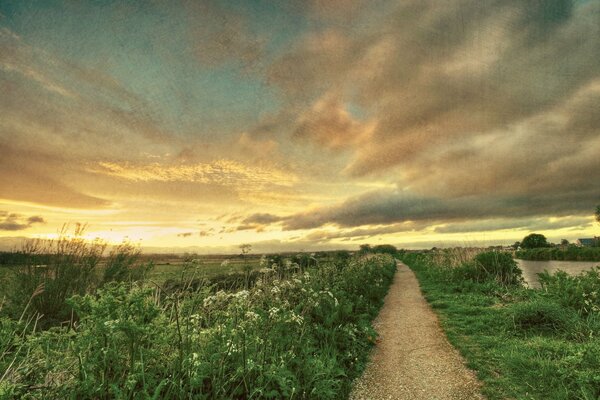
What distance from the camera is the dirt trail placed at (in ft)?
18.3

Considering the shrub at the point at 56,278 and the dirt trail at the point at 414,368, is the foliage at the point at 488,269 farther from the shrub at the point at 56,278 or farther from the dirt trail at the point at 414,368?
the shrub at the point at 56,278

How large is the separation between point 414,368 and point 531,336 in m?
3.13

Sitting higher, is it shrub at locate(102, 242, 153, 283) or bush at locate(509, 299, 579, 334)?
shrub at locate(102, 242, 153, 283)

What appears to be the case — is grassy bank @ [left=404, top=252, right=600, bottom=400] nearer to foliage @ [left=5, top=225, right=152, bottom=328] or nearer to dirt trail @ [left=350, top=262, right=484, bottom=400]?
dirt trail @ [left=350, top=262, right=484, bottom=400]

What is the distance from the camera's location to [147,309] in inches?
141

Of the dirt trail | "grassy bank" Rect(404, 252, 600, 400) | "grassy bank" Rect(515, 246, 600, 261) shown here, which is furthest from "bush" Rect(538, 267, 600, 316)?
"grassy bank" Rect(515, 246, 600, 261)

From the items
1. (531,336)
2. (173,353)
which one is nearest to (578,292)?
(531,336)

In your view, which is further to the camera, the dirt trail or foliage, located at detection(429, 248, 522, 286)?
foliage, located at detection(429, 248, 522, 286)

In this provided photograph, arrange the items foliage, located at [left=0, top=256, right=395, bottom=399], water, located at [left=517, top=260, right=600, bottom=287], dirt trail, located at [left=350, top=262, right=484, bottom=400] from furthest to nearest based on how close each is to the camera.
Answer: water, located at [left=517, top=260, right=600, bottom=287] < dirt trail, located at [left=350, top=262, right=484, bottom=400] < foliage, located at [left=0, top=256, right=395, bottom=399]

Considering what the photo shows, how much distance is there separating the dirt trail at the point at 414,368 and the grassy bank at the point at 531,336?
0.28m

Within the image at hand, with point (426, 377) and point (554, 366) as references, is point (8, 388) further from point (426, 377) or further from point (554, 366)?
point (554, 366)

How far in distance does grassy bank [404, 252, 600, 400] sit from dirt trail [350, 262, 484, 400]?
0.28 m

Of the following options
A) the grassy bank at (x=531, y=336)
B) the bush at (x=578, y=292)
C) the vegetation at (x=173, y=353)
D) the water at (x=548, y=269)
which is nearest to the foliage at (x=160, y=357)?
the vegetation at (x=173, y=353)

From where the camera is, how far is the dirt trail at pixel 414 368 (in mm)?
5566
